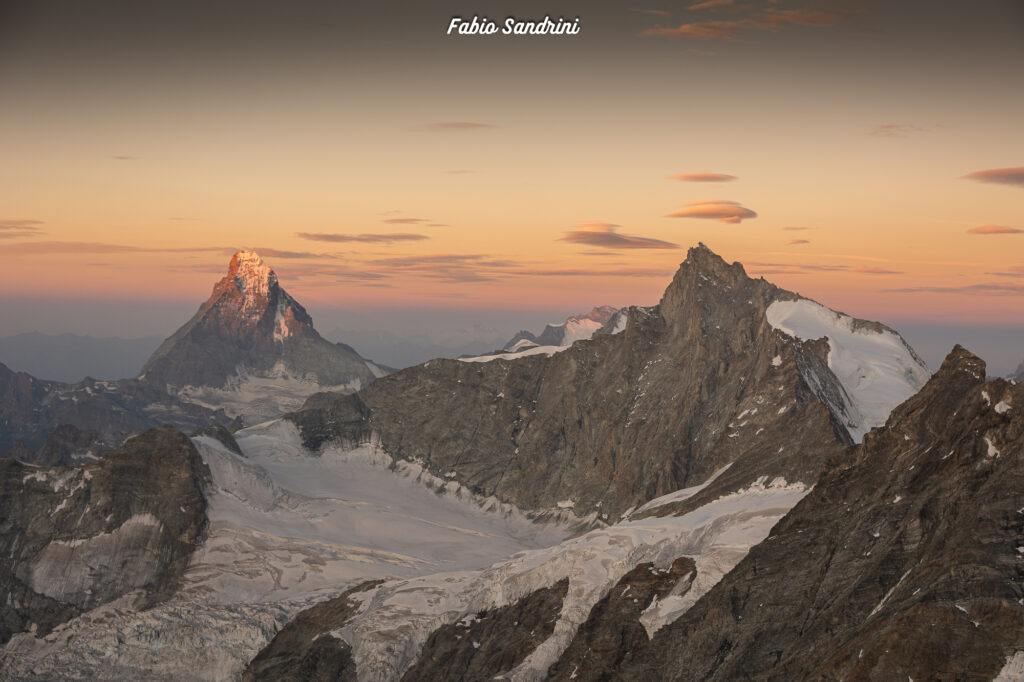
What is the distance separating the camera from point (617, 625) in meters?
125

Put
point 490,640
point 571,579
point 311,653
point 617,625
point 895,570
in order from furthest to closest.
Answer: point 311,653
point 490,640
point 571,579
point 617,625
point 895,570

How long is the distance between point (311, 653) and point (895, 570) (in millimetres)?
108347

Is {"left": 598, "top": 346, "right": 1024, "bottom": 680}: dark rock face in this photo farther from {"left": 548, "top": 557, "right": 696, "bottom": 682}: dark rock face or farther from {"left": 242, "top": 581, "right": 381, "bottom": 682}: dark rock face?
{"left": 242, "top": 581, "right": 381, "bottom": 682}: dark rock face

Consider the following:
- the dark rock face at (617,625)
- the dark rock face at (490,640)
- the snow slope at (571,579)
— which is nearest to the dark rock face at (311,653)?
the snow slope at (571,579)

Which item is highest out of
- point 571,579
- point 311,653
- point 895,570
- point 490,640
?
point 895,570

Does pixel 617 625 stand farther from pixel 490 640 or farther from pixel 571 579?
pixel 490 640

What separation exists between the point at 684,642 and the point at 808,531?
17.1 m

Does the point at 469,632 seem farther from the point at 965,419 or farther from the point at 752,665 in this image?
the point at 965,419

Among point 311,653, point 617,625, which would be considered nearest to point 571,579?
point 617,625

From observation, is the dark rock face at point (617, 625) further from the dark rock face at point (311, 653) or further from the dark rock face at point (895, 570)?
the dark rock face at point (311, 653)

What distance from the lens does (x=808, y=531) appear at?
112m

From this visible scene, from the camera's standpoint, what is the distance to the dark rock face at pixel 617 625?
391 ft

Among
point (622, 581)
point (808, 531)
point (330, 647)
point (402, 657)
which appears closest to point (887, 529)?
point (808, 531)

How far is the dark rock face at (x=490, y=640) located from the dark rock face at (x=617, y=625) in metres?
9.81
